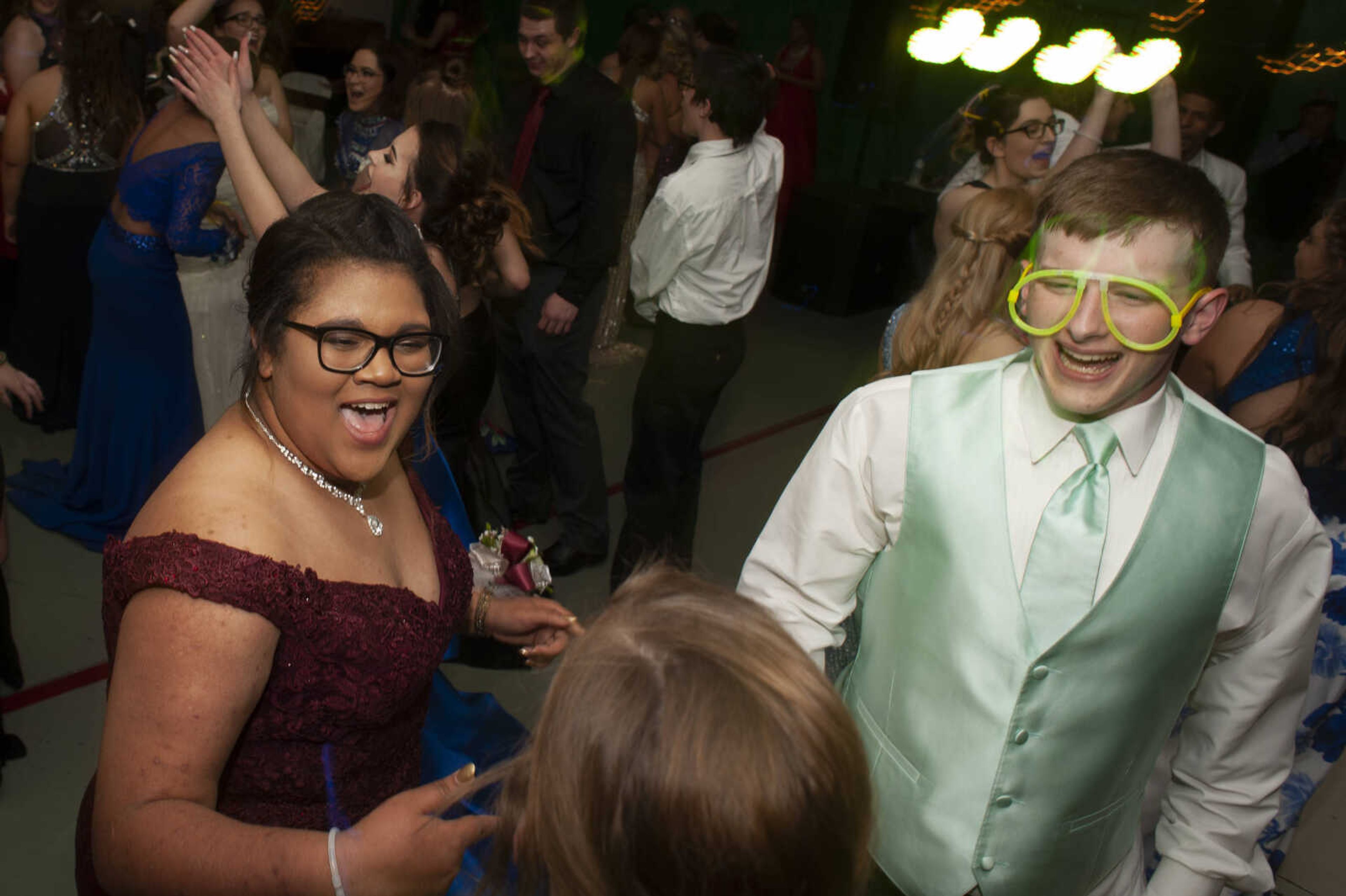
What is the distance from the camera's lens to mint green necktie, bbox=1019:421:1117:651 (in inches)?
48.5

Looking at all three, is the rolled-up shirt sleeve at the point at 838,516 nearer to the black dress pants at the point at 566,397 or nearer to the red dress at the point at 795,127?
the black dress pants at the point at 566,397

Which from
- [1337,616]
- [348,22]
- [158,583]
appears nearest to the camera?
[158,583]

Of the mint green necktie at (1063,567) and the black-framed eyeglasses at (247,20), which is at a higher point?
the black-framed eyeglasses at (247,20)

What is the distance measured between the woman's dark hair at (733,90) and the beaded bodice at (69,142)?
2.33 m

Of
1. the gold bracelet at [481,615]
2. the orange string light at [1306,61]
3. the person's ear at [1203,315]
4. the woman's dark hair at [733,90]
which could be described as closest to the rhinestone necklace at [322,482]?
the gold bracelet at [481,615]

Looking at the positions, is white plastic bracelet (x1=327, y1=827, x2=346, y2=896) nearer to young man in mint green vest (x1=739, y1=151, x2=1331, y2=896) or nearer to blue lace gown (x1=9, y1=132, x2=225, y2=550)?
young man in mint green vest (x1=739, y1=151, x2=1331, y2=896)

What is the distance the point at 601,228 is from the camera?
350cm

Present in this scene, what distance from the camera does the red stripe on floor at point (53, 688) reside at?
2619 mm

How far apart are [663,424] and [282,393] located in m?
2.08

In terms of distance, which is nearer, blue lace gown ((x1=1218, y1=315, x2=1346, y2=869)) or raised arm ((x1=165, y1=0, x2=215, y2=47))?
blue lace gown ((x1=1218, y1=315, x2=1346, y2=869))


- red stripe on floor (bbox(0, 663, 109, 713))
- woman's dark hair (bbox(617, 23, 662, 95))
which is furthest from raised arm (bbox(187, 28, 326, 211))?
woman's dark hair (bbox(617, 23, 662, 95))

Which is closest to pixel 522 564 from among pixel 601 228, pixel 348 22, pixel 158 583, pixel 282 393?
pixel 282 393

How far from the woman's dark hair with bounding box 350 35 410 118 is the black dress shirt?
145cm

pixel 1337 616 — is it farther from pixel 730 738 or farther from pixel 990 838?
pixel 730 738
